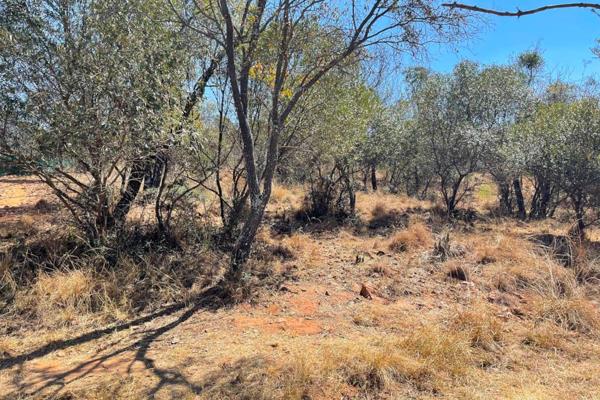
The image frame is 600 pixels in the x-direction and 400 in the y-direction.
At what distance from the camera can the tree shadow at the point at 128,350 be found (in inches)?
134

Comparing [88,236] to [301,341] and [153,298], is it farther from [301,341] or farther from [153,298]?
[301,341]

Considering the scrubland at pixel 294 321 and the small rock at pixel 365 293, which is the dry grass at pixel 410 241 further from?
the small rock at pixel 365 293

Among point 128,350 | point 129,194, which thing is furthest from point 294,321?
point 129,194

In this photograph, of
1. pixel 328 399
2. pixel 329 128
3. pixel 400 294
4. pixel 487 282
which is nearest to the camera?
pixel 328 399

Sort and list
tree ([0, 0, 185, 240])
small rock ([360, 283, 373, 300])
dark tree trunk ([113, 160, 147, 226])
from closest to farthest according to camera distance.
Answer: tree ([0, 0, 185, 240]) < small rock ([360, 283, 373, 300]) < dark tree trunk ([113, 160, 147, 226])

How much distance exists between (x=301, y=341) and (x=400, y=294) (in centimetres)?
212

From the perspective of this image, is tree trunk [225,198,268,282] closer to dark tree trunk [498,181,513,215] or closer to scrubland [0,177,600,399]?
scrubland [0,177,600,399]

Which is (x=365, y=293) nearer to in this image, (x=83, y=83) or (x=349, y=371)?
(x=349, y=371)

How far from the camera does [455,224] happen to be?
37.5ft

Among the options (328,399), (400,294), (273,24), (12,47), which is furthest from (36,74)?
(400,294)

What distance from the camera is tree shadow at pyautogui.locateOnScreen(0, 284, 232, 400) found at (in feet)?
11.1

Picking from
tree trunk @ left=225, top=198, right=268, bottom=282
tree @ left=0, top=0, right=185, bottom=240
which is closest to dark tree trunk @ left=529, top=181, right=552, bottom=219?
tree trunk @ left=225, top=198, right=268, bottom=282

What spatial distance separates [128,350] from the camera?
4082 mm

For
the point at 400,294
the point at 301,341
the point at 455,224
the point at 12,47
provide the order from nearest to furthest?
1. the point at 301,341
2. the point at 12,47
3. the point at 400,294
4. the point at 455,224
